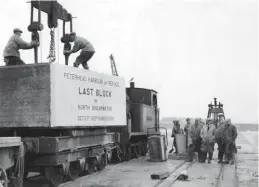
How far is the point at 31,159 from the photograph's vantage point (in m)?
8.63

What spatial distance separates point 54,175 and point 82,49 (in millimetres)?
3075

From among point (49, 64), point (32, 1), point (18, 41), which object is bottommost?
point (49, 64)

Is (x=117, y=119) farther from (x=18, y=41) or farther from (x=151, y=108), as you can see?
(x=151, y=108)

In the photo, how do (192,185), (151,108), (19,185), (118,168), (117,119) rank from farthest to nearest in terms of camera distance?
1. (151,108)
2. (118,168)
3. (117,119)
4. (192,185)
5. (19,185)

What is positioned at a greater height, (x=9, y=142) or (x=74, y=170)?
(x=9, y=142)

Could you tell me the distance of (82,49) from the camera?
10.1 meters

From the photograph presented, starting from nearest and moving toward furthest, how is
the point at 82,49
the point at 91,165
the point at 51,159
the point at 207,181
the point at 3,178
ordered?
the point at 3,178 → the point at 51,159 → the point at 207,181 → the point at 82,49 → the point at 91,165

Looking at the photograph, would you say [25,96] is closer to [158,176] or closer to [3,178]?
[3,178]

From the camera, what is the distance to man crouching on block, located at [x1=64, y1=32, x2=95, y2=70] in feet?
32.5

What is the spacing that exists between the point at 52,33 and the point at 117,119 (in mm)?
2949

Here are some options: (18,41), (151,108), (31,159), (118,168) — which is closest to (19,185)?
(31,159)

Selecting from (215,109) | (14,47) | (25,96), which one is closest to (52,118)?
(25,96)

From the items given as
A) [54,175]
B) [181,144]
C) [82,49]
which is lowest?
[54,175]

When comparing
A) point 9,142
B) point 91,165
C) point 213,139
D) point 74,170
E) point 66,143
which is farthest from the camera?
point 213,139
